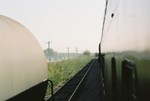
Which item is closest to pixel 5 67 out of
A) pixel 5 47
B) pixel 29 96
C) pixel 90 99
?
pixel 5 47

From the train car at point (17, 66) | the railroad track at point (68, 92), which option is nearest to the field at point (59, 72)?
the railroad track at point (68, 92)

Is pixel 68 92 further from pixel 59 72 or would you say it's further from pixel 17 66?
pixel 17 66

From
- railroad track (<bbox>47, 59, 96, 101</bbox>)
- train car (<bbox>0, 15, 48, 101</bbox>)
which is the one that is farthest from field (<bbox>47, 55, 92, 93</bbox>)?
train car (<bbox>0, 15, 48, 101</bbox>)

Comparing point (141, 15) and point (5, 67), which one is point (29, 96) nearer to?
point (5, 67)

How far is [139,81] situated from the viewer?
1639 mm

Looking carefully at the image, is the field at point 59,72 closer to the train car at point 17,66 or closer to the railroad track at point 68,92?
the railroad track at point 68,92

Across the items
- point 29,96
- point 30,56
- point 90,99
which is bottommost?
point 90,99

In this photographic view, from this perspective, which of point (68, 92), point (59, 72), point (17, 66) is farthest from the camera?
point (59, 72)

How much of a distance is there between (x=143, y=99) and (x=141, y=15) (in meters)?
0.46

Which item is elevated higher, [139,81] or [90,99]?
[139,81]

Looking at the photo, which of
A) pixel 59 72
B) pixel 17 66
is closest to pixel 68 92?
pixel 59 72

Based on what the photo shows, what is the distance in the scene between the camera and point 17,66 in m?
4.96

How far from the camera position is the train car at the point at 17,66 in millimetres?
4336

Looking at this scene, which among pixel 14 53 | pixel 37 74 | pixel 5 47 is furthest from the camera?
pixel 37 74
